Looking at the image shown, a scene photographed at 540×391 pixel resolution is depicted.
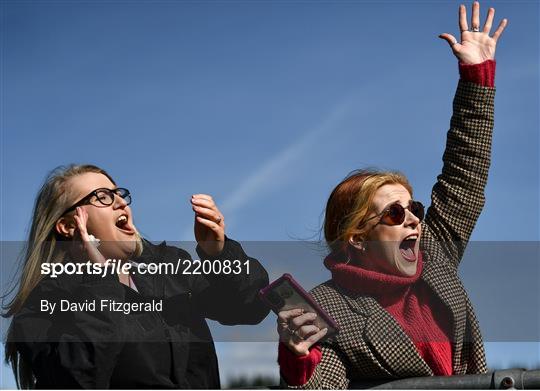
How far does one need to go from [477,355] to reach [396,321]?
385mm

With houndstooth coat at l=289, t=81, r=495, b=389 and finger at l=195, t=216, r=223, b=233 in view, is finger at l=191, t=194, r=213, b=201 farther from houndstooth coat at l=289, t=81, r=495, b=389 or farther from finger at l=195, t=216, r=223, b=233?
houndstooth coat at l=289, t=81, r=495, b=389

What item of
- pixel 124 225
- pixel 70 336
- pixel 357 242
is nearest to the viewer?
pixel 70 336

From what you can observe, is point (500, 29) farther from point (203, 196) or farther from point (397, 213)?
point (203, 196)

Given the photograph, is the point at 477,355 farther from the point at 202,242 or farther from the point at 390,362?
the point at 202,242

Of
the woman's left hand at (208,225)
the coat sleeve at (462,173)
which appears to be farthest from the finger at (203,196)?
the coat sleeve at (462,173)

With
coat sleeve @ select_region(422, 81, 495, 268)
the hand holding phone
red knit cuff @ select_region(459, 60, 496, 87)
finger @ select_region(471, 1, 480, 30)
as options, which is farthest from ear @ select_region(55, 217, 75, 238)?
finger @ select_region(471, 1, 480, 30)

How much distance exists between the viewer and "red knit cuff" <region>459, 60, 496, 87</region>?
442cm

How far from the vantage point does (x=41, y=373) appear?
3555mm

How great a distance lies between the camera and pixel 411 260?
165 inches

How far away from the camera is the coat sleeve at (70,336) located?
3.47 meters

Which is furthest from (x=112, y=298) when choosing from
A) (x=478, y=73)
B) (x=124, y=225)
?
(x=478, y=73)

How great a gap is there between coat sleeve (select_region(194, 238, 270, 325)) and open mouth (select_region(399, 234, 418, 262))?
0.63 meters

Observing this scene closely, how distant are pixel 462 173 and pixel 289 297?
1.39 meters

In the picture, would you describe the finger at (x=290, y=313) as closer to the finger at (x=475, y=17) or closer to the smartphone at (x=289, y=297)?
the smartphone at (x=289, y=297)
